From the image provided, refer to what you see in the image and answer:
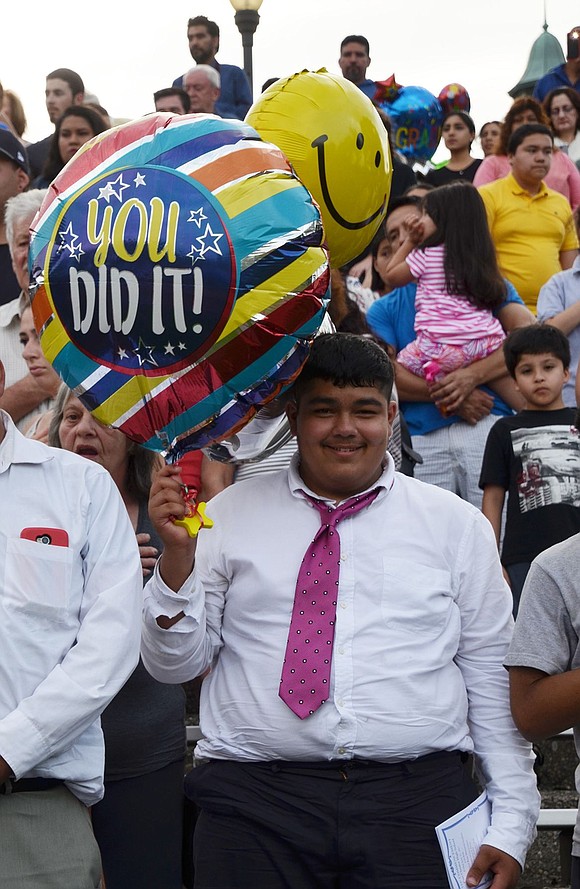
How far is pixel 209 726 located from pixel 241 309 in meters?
0.90

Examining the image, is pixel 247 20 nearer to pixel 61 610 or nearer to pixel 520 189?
pixel 520 189

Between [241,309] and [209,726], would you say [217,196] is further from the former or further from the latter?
[209,726]

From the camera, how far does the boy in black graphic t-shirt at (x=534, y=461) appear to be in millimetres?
4195

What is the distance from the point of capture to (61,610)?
2.45m

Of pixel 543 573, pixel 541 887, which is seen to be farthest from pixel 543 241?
pixel 543 573

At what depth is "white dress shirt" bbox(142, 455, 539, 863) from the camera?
2488mm

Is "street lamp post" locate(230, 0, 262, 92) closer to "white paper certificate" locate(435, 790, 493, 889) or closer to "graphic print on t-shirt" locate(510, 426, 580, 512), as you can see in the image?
"graphic print on t-shirt" locate(510, 426, 580, 512)

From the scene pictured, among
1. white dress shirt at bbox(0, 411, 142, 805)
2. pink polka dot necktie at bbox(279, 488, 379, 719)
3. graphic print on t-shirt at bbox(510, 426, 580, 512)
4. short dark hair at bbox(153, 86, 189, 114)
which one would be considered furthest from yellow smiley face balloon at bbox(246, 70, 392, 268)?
short dark hair at bbox(153, 86, 189, 114)

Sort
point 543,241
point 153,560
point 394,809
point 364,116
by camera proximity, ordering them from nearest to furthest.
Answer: point 394,809 → point 364,116 → point 153,560 → point 543,241

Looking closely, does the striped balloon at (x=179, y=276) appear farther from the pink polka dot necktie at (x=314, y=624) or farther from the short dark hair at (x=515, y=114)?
the short dark hair at (x=515, y=114)

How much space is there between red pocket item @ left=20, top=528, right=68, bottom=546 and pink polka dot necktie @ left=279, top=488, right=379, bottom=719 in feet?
1.62

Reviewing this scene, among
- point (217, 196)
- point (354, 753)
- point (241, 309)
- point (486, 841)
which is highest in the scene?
point (217, 196)

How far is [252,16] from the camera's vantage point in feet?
33.6

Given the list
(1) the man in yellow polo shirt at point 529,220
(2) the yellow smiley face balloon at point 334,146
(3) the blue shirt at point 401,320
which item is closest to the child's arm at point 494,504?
(3) the blue shirt at point 401,320
